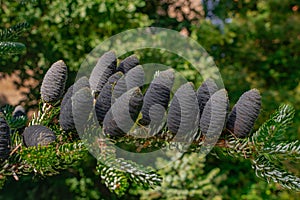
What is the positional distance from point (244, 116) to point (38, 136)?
0.22 m

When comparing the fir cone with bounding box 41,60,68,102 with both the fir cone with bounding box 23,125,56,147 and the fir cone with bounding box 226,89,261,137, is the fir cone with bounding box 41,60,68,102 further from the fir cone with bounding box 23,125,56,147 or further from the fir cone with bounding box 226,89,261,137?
the fir cone with bounding box 226,89,261,137

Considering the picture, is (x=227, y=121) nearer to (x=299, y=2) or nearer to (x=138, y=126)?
(x=138, y=126)

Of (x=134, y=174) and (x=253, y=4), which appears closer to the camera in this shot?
(x=134, y=174)

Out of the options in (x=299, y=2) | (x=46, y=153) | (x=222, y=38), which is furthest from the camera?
(x=299, y=2)

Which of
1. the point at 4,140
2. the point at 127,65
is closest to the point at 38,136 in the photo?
the point at 4,140

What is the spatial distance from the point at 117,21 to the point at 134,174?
1219mm

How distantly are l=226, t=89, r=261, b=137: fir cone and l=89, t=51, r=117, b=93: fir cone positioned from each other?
153 mm

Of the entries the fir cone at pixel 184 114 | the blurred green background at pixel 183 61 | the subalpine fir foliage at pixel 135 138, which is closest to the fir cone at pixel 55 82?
the subalpine fir foliage at pixel 135 138

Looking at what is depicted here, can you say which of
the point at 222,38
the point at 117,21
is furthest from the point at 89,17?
the point at 222,38

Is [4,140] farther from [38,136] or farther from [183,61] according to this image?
[183,61]

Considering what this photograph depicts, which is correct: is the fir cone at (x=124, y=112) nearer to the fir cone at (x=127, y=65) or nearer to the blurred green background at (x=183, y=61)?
the fir cone at (x=127, y=65)

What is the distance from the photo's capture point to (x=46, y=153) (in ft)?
1.40

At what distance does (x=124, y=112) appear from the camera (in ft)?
1.43

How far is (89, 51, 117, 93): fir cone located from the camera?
52 cm
